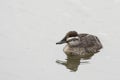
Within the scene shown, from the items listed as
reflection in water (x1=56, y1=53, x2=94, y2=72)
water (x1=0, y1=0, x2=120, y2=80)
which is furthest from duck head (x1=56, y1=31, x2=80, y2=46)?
reflection in water (x1=56, y1=53, x2=94, y2=72)

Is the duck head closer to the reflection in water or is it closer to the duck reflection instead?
the duck reflection

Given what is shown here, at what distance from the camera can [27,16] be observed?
1981 cm

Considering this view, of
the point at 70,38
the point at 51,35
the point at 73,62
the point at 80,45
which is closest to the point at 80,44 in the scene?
the point at 80,45

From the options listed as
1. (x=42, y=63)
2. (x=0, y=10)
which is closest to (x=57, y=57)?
(x=42, y=63)

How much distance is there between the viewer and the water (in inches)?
659

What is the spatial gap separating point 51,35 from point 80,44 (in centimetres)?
90

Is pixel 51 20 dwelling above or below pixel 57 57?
above

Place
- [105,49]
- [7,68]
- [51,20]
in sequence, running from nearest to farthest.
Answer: [7,68]
[105,49]
[51,20]

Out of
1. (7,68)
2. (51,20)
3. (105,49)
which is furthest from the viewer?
(51,20)

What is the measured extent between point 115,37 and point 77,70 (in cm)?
212

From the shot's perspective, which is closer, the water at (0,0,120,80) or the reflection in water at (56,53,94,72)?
the water at (0,0,120,80)

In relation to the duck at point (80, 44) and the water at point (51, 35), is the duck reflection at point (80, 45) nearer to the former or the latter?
the duck at point (80, 44)

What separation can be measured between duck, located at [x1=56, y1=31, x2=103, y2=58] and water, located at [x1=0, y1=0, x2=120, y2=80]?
0.24 metres

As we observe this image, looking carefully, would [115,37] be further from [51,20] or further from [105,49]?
[51,20]
